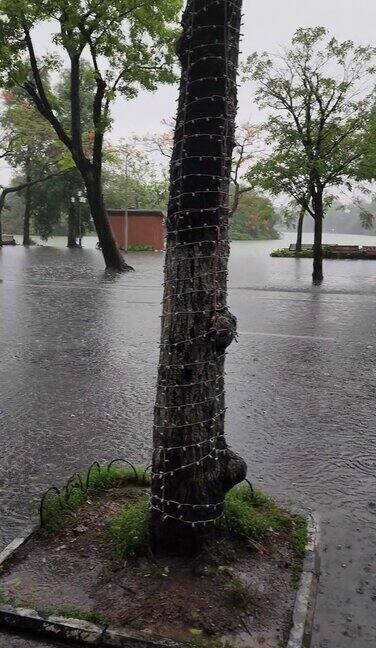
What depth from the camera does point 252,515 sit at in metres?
3.15

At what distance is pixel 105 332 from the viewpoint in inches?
363

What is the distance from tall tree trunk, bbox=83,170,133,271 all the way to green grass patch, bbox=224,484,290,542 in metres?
16.1

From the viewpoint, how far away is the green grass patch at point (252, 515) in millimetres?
3021

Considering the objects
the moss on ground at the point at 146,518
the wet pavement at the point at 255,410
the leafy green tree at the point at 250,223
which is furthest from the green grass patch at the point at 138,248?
the moss on ground at the point at 146,518

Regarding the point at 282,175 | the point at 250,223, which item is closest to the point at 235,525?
the point at 282,175

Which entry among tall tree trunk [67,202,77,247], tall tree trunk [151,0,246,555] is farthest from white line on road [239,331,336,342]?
tall tree trunk [67,202,77,247]

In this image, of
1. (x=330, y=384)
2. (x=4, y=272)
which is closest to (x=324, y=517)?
(x=330, y=384)

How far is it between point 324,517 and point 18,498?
189 cm

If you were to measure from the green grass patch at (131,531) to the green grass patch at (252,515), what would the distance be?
1.41 ft

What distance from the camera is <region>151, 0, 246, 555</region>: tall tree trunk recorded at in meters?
2.73

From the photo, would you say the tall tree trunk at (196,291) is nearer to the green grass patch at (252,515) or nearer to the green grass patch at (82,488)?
the green grass patch at (252,515)

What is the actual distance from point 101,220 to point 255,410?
14.4 meters

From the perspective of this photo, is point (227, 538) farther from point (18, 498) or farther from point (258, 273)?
point (258, 273)

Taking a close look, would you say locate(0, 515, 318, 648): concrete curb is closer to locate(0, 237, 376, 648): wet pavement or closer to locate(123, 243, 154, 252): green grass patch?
locate(0, 237, 376, 648): wet pavement
